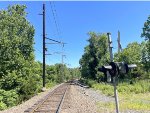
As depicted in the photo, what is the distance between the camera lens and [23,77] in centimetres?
3866

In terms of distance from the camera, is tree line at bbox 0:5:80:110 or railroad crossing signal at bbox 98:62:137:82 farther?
tree line at bbox 0:5:80:110

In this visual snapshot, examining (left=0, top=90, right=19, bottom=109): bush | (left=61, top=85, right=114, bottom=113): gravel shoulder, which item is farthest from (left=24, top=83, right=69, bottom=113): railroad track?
(left=0, top=90, right=19, bottom=109): bush

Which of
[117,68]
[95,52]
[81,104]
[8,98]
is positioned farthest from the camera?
[95,52]

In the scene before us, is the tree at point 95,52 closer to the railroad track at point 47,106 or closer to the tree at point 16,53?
the tree at point 16,53

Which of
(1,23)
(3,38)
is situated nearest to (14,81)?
(3,38)

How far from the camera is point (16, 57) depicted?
37.6 metres

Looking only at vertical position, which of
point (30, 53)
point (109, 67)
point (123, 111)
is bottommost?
point (123, 111)

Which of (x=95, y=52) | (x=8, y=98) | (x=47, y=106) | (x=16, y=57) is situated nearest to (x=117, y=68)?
(x=47, y=106)

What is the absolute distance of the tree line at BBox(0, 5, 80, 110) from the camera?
3538cm

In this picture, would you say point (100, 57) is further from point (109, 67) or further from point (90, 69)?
point (109, 67)

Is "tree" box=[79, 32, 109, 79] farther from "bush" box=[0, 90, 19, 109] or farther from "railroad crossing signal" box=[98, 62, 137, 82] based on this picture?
"railroad crossing signal" box=[98, 62, 137, 82]

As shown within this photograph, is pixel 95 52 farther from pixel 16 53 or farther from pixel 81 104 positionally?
pixel 81 104

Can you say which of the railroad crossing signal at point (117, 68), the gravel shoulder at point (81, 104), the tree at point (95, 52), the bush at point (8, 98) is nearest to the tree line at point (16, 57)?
the bush at point (8, 98)

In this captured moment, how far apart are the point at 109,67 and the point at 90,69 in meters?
65.3
